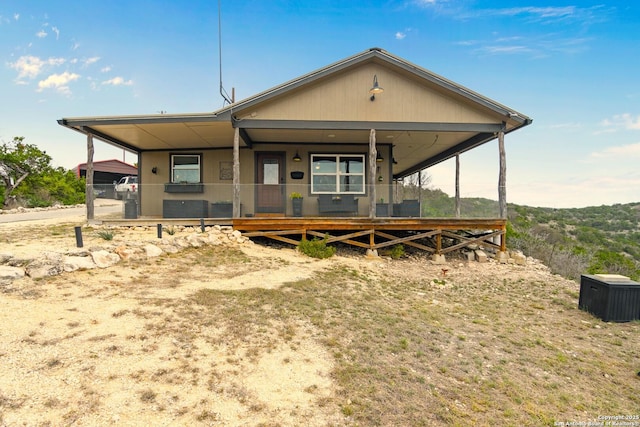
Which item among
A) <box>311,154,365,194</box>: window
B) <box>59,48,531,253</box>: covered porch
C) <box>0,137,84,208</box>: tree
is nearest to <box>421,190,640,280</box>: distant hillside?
<box>59,48,531,253</box>: covered porch

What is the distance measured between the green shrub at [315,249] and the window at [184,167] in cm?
567

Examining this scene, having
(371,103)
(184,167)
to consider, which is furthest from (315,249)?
(184,167)

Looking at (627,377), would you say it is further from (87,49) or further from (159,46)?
(87,49)

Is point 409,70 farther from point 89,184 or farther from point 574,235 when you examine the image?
point 574,235

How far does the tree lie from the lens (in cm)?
1920

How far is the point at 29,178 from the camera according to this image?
2025 cm

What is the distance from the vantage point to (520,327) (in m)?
5.49

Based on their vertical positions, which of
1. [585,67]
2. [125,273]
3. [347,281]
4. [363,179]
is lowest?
[347,281]

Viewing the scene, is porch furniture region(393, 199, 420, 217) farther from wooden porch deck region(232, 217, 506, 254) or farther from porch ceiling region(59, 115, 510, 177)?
porch ceiling region(59, 115, 510, 177)

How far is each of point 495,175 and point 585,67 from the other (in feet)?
35.0

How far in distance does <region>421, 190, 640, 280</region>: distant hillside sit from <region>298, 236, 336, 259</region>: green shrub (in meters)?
3.45

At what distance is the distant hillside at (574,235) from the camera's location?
10414 millimetres

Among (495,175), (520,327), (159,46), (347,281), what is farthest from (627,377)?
(159,46)

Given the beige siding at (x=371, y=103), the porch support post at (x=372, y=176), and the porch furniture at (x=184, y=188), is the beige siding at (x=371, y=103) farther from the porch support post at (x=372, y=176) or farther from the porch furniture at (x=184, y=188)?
the porch furniture at (x=184, y=188)
